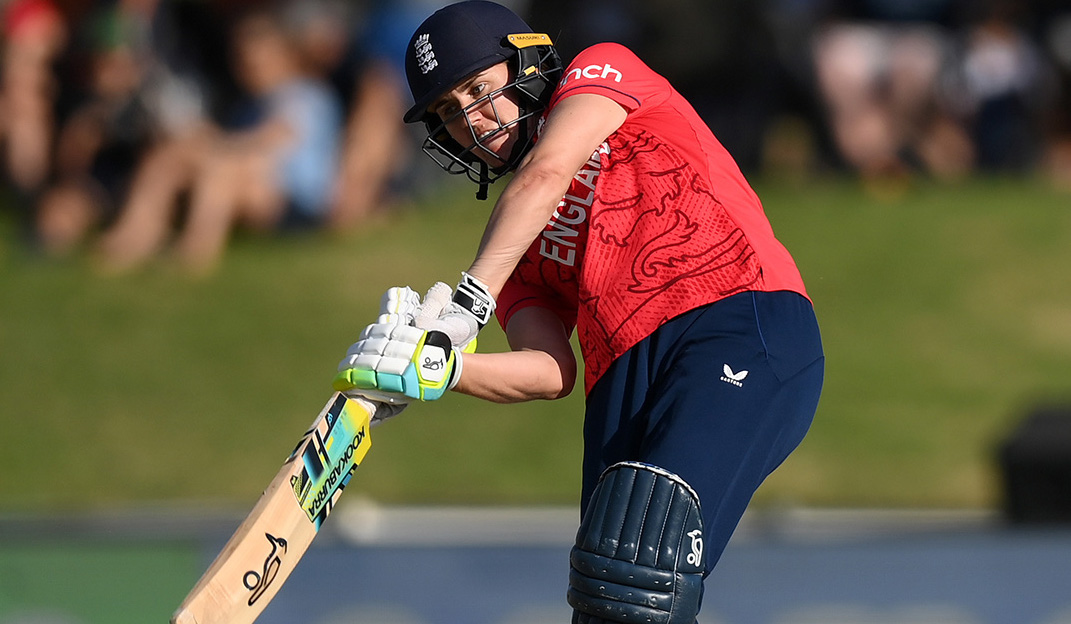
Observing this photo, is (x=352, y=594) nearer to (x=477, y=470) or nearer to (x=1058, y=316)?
(x=477, y=470)

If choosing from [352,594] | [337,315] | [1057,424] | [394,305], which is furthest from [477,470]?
[394,305]

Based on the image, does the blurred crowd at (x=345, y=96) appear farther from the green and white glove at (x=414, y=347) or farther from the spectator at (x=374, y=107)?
the green and white glove at (x=414, y=347)

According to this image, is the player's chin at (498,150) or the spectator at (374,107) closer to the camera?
the player's chin at (498,150)

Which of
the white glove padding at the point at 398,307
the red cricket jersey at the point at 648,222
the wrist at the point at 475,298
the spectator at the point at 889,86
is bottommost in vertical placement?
the white glove padding at the point at 398,307

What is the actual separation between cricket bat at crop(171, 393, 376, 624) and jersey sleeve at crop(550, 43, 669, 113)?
35.0 inches

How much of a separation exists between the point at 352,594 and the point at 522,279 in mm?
2239

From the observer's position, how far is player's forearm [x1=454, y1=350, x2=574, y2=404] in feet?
10.4

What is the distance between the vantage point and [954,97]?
948 cm

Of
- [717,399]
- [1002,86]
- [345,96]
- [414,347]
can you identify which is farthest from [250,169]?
[717,399]

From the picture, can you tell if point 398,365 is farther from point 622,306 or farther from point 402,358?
point 622,306

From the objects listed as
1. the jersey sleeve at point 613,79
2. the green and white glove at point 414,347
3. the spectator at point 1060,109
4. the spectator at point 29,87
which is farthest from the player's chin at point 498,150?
the spectator at point 1060,109

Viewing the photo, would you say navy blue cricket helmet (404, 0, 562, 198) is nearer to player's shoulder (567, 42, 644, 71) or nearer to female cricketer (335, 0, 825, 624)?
female cricketer (335, 0, 825, 624)

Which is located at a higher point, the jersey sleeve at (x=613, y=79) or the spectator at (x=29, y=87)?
the spectator at (x=29, y=87)

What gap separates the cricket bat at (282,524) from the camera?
2.91 m
